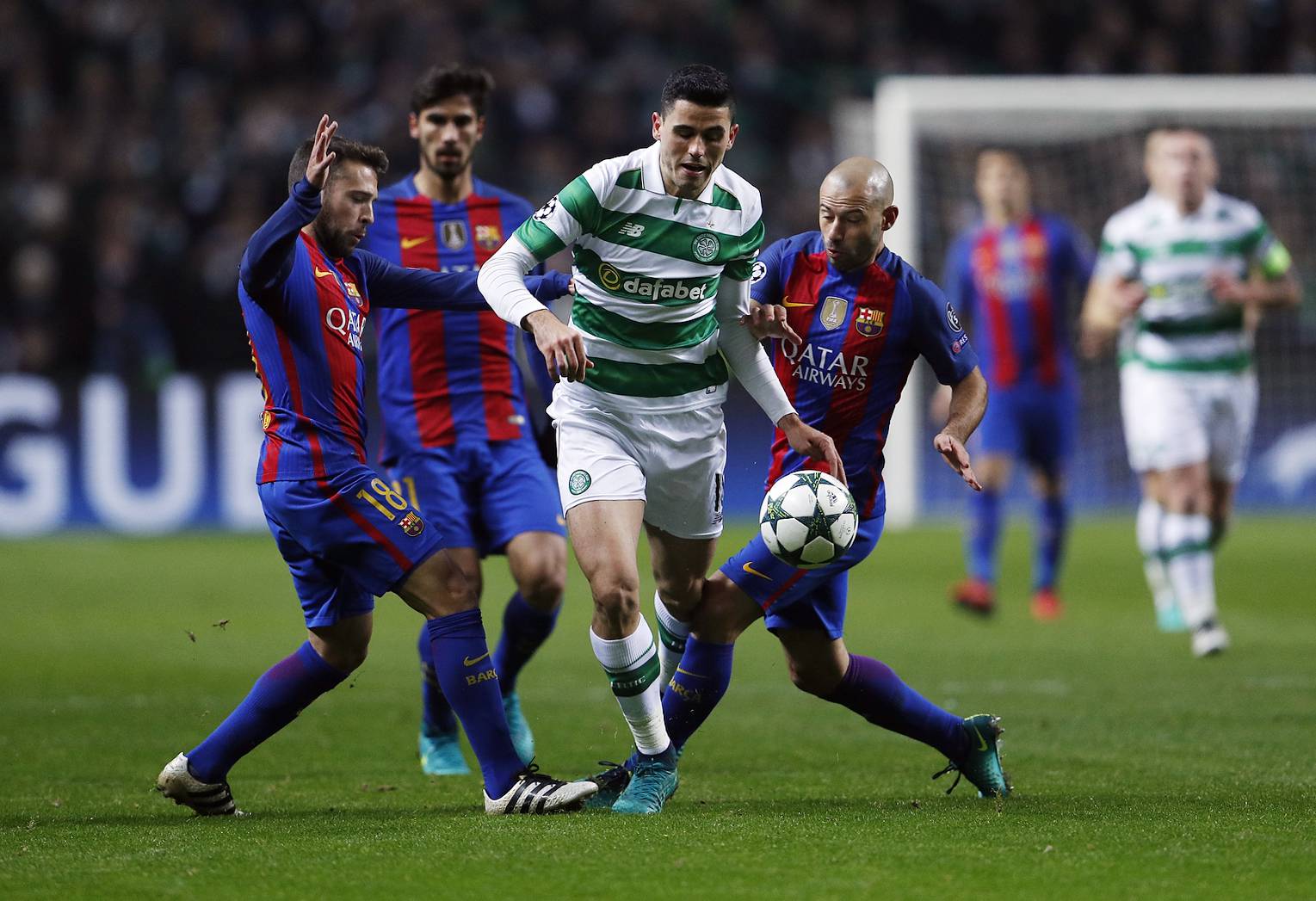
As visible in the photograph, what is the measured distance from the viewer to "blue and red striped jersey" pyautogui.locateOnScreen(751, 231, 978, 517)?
5.42 meters

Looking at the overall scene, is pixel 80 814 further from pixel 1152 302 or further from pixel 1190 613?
pixel 1152 302

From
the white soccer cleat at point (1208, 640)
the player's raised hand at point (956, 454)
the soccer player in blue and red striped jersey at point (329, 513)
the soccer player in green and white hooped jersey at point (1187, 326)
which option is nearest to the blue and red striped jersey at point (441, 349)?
the soccer player in blue and red striped jersey at point (329, 513)

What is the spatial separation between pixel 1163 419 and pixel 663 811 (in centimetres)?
577

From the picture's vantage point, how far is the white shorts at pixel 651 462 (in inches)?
205

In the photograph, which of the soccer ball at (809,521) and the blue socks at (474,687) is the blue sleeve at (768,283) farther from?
the blue socks at (474,687)

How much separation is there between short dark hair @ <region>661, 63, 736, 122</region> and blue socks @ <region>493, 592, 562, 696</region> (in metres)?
1.97

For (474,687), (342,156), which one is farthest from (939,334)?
(342,156)

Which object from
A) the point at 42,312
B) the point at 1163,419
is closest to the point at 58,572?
the point at 42,312

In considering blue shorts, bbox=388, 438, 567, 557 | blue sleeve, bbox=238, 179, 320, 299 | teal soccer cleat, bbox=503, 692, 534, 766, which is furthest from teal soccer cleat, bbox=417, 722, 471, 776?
blue sleeve, bbox=238, 179, 320, 299

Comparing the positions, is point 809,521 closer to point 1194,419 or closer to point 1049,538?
point 1194,419

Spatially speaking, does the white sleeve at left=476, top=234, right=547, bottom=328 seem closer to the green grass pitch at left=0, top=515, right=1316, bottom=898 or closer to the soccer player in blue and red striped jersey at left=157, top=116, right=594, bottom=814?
the soccer player in blue and red striped jersey at left=157, top=116, right=594, bottom=814

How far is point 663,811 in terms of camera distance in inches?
198

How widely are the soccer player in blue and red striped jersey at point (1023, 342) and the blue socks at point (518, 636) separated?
5.09 meters

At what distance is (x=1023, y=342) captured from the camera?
11.4 meters
